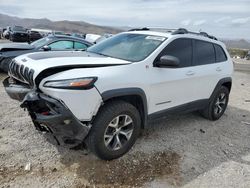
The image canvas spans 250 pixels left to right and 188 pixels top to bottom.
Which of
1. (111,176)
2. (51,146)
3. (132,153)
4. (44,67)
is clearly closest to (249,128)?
(132,153)

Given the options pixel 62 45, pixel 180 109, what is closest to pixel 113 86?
pixel 180 109

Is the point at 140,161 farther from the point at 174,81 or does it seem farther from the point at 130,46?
the point at 130,46

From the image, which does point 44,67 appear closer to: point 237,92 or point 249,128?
point 249,128

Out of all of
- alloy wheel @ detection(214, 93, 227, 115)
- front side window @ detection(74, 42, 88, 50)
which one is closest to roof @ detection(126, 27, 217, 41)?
alloy wheel @ detection(214, 93, 227, 115)

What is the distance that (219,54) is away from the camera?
602cm

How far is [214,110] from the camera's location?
6.07 metres

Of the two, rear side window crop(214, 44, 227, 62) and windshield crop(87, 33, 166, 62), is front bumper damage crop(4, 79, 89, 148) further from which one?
rear side window crop(214, 44, 227, 62)

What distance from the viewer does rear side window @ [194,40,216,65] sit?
5.27 m

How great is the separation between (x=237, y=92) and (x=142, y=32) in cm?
570

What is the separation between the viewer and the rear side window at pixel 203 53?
5266mm

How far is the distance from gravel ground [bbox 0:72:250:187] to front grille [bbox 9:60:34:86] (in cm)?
102

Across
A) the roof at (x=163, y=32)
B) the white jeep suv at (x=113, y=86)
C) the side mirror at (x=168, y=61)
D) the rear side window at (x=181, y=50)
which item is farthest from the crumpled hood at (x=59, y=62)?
the roof at (x=163, y=32)

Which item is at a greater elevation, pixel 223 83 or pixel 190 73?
pixel 190 73

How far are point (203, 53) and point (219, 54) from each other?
2.37 ft
